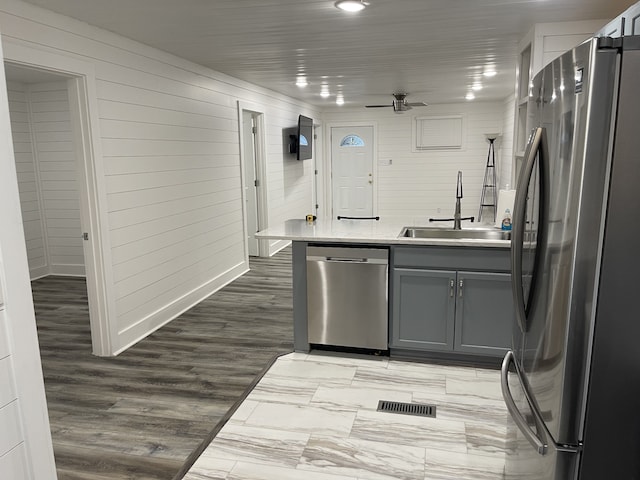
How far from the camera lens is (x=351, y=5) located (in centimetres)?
288

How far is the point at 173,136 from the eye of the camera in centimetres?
450

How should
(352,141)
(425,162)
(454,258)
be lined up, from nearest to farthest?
(454,258) < (425,162) < (352,141)

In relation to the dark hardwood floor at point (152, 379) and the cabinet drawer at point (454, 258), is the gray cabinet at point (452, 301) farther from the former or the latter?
the dark hardwood floor at point (152, 379)

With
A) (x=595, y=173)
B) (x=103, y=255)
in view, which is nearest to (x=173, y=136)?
(x=103, y=255)

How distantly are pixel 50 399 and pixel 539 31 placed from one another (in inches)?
161

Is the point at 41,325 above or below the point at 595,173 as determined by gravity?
below

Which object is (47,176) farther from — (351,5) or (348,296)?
(351,5)

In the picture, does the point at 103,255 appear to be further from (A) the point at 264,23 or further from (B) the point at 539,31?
(B) the point at 539,31

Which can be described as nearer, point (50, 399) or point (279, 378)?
point (50, 399)

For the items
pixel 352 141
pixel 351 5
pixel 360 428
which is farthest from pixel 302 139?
pixel 360 428

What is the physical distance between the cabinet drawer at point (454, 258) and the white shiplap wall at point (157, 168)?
2.15 metres

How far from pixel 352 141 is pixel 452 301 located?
22.4 feet

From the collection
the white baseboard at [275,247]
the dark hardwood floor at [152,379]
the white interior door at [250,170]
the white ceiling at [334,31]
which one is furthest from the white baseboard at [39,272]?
the white ceiling at [334,31]

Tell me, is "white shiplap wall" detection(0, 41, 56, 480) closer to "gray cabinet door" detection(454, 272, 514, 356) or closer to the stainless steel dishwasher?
the stainless steel dishwasher
